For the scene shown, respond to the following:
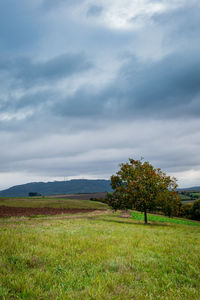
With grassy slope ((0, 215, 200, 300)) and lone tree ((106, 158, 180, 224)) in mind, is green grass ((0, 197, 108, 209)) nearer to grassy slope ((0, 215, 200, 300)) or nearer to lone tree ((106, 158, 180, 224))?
lone tree ((106, 158, 180, 224))

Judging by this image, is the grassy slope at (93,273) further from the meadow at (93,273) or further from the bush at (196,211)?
the bush at (196,211)

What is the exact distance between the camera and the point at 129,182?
3150 centimetres

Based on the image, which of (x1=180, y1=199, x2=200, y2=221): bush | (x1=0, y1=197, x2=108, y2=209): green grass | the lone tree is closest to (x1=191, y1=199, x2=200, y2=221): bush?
(x1=180, y1=199, x2=200, y2=221): bush

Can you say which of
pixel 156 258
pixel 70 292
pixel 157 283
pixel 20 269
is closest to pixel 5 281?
pixel 20 269

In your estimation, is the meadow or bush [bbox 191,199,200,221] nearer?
the meadow

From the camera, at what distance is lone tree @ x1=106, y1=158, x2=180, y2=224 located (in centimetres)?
2925

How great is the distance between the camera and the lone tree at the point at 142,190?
29.2 m

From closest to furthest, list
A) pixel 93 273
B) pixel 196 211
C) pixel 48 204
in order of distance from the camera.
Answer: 1. pixel 93 273
2. pixel 196 211
3. pixel 48 204

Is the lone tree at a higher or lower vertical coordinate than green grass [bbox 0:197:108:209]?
higher

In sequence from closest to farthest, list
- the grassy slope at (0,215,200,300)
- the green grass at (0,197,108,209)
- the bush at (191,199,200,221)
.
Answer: the grassy slope at (0,215,200,300) < the green grass at (0,197,108,209) < the bush at (191,199,200,221)

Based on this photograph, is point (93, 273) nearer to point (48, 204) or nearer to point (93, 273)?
point (93, 273)

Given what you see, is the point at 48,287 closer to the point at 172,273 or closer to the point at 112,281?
the point at 112,281

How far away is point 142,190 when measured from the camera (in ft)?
94.4

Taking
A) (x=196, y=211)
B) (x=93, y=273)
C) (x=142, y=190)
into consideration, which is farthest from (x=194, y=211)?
(x=93, y=273)
